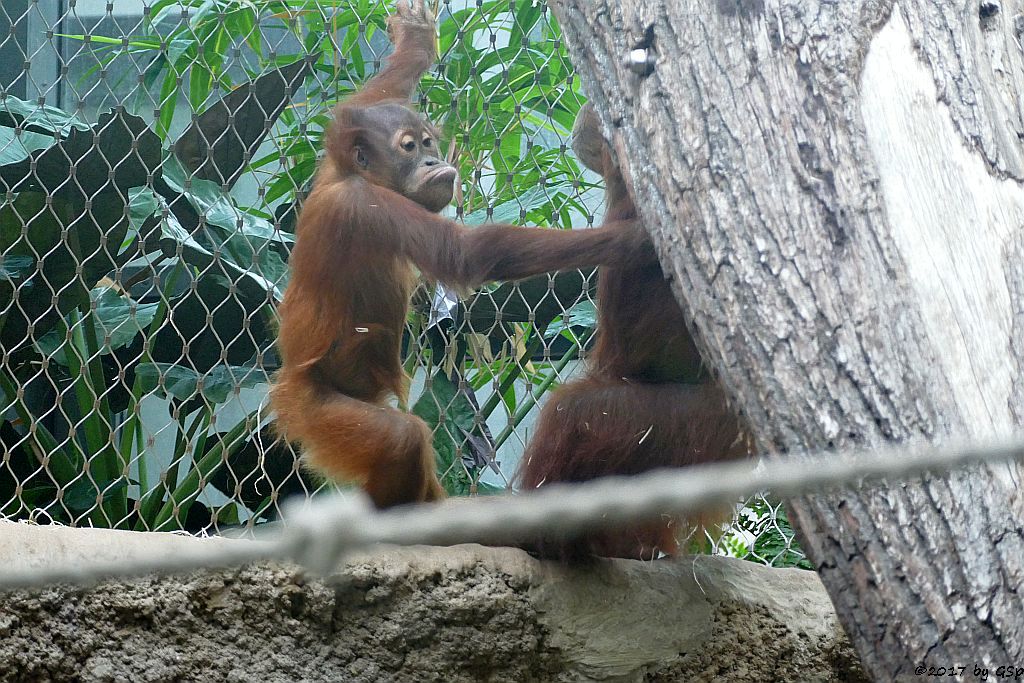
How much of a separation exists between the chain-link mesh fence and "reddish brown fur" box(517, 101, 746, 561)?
928 millimetres

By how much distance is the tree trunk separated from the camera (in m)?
1.16

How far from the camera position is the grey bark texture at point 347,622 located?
169cm

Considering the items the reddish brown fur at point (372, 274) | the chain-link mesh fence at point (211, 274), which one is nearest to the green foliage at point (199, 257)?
the chain-link mesh fence at point (211, 274)

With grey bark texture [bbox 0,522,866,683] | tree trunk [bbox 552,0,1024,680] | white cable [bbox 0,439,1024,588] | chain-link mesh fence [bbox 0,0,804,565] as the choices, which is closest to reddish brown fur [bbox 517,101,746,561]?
grey bark texture [bbox 0,522,866,683]

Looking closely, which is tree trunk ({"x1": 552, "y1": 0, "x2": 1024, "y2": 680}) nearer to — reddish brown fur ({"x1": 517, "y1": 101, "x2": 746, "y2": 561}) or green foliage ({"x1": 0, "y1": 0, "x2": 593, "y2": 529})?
reddish brown fur ({"x1": 517, "y1": 101, "x2": 746, "y2": 561})

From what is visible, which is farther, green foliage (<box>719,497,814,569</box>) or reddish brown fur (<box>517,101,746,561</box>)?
green foliage (<box>719,497,814,569</box>)

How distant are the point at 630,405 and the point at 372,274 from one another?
0.66m

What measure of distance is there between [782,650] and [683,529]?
0.29 metres

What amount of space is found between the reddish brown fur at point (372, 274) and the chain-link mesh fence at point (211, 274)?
581mm

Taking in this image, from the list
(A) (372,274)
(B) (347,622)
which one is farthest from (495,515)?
(A) (372,274)

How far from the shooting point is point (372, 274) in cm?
219

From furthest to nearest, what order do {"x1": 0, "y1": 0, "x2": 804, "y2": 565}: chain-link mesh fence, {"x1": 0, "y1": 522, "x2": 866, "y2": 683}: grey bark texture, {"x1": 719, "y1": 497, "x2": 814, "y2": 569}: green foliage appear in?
{"x1": 0, "y1": 0, "x2": 804, "y2": 565}: chain-link mesh fence → {"x1": 719, "y1": 497, "x2": 814, "y2": 569}: green foliage → {"x1": 0, "y1": 522, "x2": 866, "y2": 683}: grey bark texture

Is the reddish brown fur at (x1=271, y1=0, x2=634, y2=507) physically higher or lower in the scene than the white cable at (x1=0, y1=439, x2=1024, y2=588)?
lower

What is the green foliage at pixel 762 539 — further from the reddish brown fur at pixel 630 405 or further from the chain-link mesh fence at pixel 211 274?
the reddish brown fur at pixel 630 405
